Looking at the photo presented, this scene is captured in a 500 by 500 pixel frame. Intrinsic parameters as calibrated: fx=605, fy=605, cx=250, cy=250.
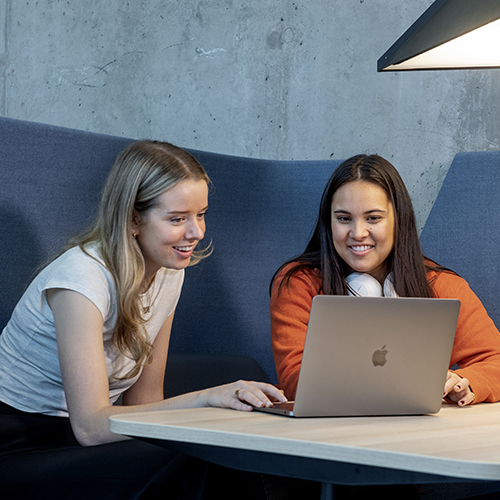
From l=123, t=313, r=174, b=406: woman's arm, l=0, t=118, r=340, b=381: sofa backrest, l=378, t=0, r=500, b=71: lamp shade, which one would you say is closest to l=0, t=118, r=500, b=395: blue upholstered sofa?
l=0, t=118, r=340, b=381: sofa backrest

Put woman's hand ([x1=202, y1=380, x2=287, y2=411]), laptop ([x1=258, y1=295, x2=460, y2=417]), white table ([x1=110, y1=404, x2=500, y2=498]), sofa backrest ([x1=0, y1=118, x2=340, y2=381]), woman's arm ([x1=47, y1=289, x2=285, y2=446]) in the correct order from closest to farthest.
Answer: white table ([x1=110, y1=404, x2=500, y2=498]) → laptop ([x1=258, y1=295, x2=460, y2=417]) → woman's hand ([x1=202, y1=380, x2=287, y2=411]) → woman's arm ([x1=47, y1=289, x2=285, y2=446]) → sofa backrest ([x1=0, y1=118, x2=340, y2=381])

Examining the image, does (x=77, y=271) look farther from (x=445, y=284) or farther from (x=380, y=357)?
(x=445, y=284)

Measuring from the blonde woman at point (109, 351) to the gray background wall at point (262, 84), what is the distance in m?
1.26

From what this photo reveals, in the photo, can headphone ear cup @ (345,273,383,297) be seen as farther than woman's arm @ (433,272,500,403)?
Yes

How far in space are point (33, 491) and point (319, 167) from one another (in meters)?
1.74

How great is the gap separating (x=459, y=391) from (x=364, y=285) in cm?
44

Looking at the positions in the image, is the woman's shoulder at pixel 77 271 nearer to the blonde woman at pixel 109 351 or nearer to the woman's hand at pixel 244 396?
the blonde woman at pixel 109 351

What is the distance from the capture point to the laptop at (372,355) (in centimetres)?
95

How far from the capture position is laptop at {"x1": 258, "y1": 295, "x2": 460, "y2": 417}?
0.95m

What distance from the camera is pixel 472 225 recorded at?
227 centimetres

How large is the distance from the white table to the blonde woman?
7.3 inches

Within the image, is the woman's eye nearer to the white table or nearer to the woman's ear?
the woman's ear

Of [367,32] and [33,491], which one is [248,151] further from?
[33,491]

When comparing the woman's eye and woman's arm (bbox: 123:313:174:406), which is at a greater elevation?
the woman's eye
